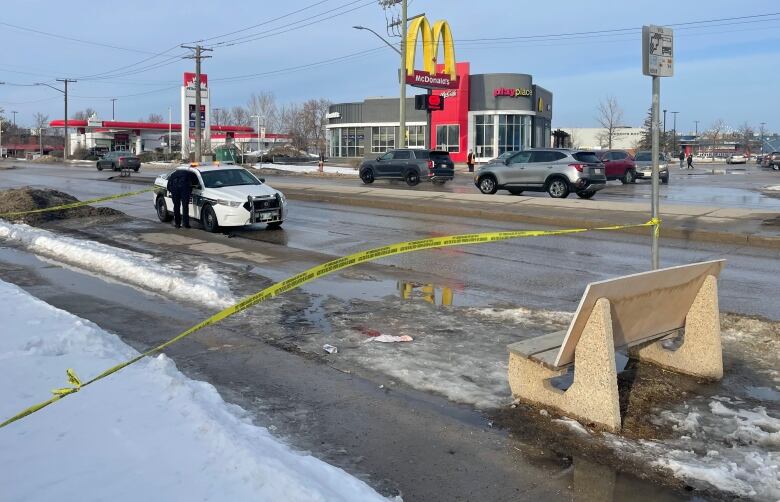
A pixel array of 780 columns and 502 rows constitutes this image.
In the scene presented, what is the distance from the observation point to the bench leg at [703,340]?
18.9ft

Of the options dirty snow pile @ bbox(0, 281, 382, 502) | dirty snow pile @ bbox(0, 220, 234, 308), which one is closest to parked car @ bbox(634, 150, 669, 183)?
dirty snow pile @ bbox(0, 220, 234, 308)

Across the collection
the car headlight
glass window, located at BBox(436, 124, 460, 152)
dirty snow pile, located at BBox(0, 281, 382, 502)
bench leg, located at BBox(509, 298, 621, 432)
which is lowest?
dirty snow pile, located at BBox(0, 281, 382, 502)

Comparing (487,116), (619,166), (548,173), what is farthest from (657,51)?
(487,116)

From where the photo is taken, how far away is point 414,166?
33062mm

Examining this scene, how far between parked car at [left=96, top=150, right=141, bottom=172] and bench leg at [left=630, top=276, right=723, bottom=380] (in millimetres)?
46161

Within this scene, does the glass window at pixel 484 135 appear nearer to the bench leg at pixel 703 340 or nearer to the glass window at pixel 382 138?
the glass window at pixel 382 138

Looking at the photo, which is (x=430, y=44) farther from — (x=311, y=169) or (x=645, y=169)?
(x=645, y=169)

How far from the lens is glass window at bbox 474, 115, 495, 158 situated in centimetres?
6444

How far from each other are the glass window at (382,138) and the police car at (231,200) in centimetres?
5371

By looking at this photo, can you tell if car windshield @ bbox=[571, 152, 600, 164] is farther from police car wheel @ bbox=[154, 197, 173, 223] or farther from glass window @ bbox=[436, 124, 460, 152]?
glass window @ bbox=[436, 124, 460, 152]

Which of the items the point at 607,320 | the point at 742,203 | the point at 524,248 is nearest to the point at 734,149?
the point at 742,203

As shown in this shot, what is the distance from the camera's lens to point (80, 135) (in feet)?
350

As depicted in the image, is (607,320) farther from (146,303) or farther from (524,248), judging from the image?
(524,248)

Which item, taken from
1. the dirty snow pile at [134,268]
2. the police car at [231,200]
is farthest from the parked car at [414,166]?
the dirty snow pile at [134,268]
